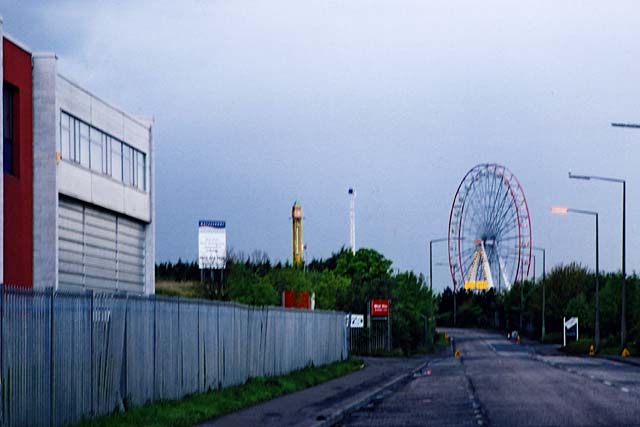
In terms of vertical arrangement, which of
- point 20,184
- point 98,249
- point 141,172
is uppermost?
point 141,172

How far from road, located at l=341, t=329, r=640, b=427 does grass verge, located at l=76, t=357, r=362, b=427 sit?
9.12 feet

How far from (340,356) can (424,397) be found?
26.0 m

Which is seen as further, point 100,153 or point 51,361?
point 100,153

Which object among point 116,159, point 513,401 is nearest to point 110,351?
point 513,401

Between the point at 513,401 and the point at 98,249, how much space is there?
19.1 metres

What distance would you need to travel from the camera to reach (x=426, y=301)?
4090 inches

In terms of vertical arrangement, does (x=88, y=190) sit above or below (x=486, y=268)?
above

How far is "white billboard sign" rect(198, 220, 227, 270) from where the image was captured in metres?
111

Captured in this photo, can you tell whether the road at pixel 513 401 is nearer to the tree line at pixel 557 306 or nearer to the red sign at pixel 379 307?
the red sign at pixel 379 307

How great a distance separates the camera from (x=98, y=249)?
45.1 metres

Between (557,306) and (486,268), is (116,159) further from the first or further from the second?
(557,306)

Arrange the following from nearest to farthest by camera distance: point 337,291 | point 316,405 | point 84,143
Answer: point 316,405 < point 84,143 < point 337,291

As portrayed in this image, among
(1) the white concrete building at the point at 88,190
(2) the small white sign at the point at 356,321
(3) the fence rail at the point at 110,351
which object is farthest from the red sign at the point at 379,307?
(3) the fence rail at the point at 110,351

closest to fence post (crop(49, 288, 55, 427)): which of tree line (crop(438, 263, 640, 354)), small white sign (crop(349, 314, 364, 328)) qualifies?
small white sign (crop(349, 314, 364, 328))
